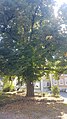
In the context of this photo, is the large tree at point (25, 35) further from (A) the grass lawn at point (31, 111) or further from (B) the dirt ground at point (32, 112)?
(B) the dirt ground at point (32, 112)

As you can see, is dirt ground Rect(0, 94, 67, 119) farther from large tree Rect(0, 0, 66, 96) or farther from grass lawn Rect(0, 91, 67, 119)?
large tree Rect(0, 0, 66, 96)

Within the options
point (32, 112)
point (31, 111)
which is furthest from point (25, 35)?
point (32, 112)

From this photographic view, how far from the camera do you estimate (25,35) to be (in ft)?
57.8

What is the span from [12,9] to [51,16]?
324cm

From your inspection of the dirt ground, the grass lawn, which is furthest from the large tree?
the dirt ground

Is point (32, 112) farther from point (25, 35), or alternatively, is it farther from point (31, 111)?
point (25, 35)

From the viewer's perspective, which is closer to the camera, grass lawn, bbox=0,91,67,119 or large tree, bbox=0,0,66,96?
grass lawn, bbox=0,91,67,119

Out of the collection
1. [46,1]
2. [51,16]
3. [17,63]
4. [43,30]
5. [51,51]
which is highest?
[46,1]

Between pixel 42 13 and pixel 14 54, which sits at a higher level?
pixel 42 13

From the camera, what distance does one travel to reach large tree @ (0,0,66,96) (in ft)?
49.9

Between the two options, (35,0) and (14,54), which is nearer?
(14,54)

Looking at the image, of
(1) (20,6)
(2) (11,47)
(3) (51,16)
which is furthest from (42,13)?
(2) (11,47)

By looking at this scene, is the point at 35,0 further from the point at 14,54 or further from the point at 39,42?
the point at 14,54

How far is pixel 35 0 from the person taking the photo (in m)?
16.4
